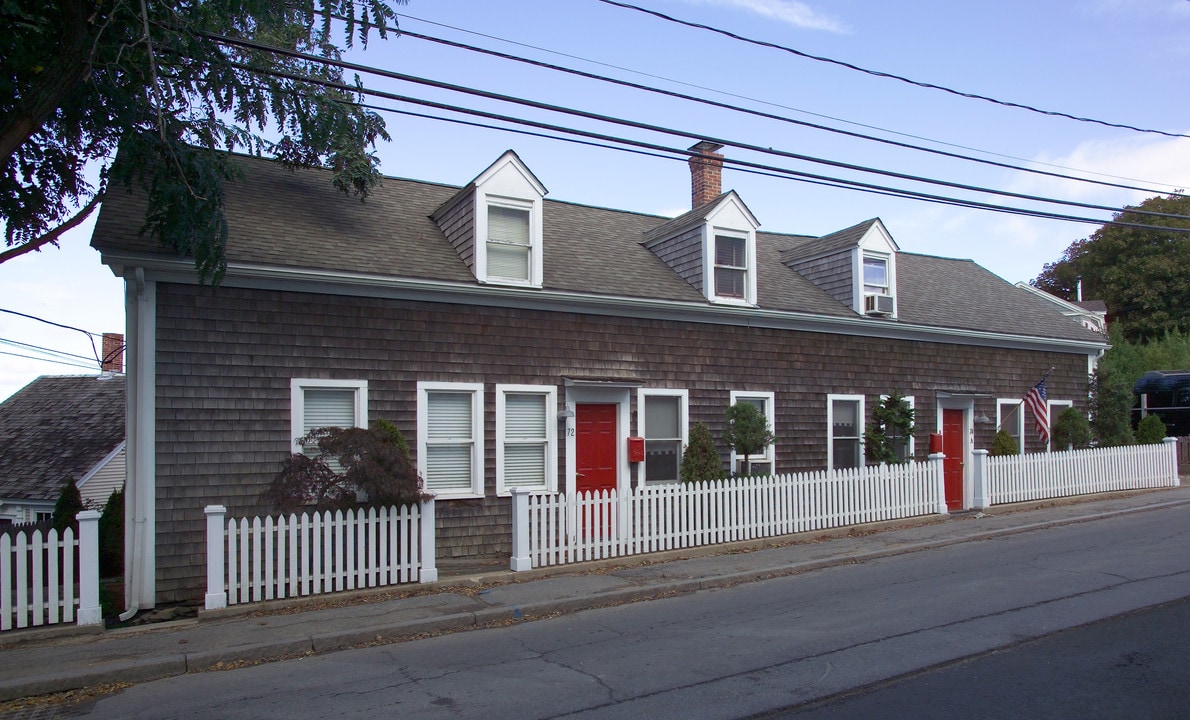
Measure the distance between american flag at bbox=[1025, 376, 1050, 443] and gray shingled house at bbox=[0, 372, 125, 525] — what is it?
21780mm

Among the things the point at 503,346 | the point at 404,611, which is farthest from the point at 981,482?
the point at 404,611

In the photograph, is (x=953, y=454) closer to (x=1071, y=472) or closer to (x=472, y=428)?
(x=1071, y=472)

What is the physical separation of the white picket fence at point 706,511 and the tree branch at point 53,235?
21.8 ft

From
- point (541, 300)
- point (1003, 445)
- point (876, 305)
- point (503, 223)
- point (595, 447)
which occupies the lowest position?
point (1003, 445)

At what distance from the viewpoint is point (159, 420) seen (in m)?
10.6

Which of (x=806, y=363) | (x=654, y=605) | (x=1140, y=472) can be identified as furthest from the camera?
(x=1140, y=472)

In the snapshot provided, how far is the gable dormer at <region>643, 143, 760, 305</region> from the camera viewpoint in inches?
615

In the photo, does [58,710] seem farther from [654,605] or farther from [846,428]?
[846,428]

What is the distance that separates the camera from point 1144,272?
47.9 metres

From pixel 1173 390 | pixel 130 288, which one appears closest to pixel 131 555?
pixel 130 288

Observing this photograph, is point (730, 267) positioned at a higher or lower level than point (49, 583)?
higher

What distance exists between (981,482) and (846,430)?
273 cm

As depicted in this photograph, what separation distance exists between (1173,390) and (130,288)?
29989mm

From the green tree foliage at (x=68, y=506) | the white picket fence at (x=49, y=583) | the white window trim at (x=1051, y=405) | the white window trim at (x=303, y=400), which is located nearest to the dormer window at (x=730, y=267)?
the white window trim at (x=303, y=400)
